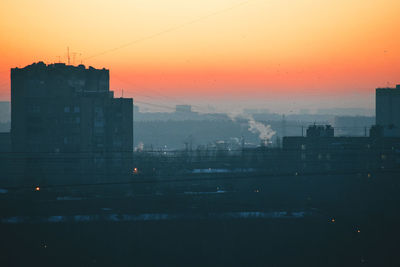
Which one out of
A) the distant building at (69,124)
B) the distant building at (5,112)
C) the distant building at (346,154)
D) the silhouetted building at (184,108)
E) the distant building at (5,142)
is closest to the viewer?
the distant building at (346,154)

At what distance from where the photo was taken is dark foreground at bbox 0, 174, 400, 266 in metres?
16.3

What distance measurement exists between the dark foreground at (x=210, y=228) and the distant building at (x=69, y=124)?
7.08 meters

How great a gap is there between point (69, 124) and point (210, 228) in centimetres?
1731

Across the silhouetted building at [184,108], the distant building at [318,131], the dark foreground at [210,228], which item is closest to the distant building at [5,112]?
the silhouetted building at [184,108]

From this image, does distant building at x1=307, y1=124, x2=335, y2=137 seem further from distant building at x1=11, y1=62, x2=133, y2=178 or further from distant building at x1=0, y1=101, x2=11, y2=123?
distant building at x1=0, y1=101, x2=11, y2=123

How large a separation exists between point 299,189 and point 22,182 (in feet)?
44.5

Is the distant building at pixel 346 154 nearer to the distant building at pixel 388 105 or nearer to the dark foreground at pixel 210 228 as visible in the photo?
the dark foreground at pixel 210 228

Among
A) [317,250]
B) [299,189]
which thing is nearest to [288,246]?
[317,250]

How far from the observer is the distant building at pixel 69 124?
34.2 metres

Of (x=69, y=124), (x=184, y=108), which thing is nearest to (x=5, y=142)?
(x=69, y=124)

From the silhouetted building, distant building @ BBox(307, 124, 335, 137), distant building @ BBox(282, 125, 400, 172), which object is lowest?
distant building @ BBox(282, 125, 400, 172)

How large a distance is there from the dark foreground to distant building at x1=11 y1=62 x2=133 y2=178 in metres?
7.08

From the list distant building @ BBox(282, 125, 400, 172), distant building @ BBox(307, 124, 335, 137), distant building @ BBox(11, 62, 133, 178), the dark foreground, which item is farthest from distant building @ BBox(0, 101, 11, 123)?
the dark foreground

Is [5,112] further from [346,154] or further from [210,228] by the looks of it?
[210,228]
